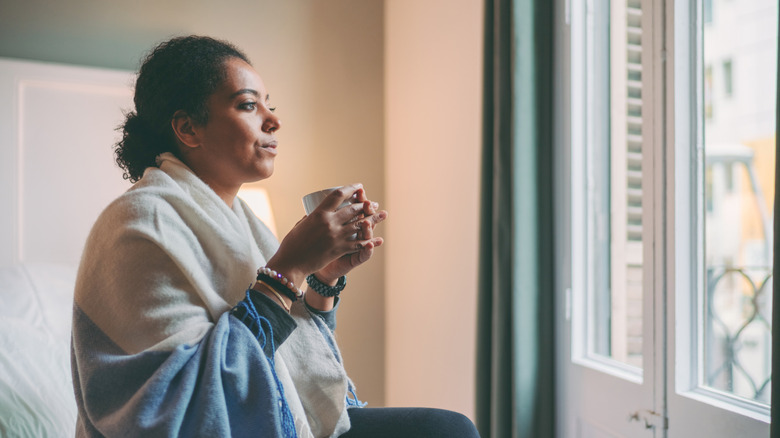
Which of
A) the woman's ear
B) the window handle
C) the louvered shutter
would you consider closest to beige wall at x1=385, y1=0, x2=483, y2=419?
the louvered shutter

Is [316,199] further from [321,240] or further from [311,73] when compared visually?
[311,73]

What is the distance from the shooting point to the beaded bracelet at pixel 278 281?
3.10 feet

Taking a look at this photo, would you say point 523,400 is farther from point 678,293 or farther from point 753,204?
point 753,204

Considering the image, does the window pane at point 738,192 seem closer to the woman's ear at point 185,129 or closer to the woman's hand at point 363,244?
the woman's hand at point 363,244

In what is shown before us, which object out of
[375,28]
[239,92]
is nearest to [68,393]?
[239,92]

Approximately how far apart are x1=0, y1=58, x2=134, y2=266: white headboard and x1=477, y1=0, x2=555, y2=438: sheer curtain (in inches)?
55.9

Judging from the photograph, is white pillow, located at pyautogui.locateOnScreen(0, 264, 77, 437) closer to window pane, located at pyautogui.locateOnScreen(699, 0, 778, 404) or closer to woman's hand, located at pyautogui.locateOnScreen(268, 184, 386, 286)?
woman's hand, located at pyautogui.locateOnScreen(268, 184, 386, 286)

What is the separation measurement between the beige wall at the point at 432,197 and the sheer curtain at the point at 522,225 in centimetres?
37

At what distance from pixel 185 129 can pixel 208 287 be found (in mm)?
310

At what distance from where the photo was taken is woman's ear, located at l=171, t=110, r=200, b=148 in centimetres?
108

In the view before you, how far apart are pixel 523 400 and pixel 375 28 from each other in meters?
1.87

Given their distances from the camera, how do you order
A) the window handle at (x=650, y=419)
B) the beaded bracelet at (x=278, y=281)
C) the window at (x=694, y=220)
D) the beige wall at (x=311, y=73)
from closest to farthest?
1. the beaded bracelet at (x=278, y=281)
2. the window at (x=694, y=220)
3. the window handle at (x=650, y=419)
4. the beige wall at (x=311, y=73)

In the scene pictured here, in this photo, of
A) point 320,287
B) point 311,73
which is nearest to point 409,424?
point 320,287

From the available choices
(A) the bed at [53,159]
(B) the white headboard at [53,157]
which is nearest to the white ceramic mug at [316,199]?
(A) the bed at [53,159]
